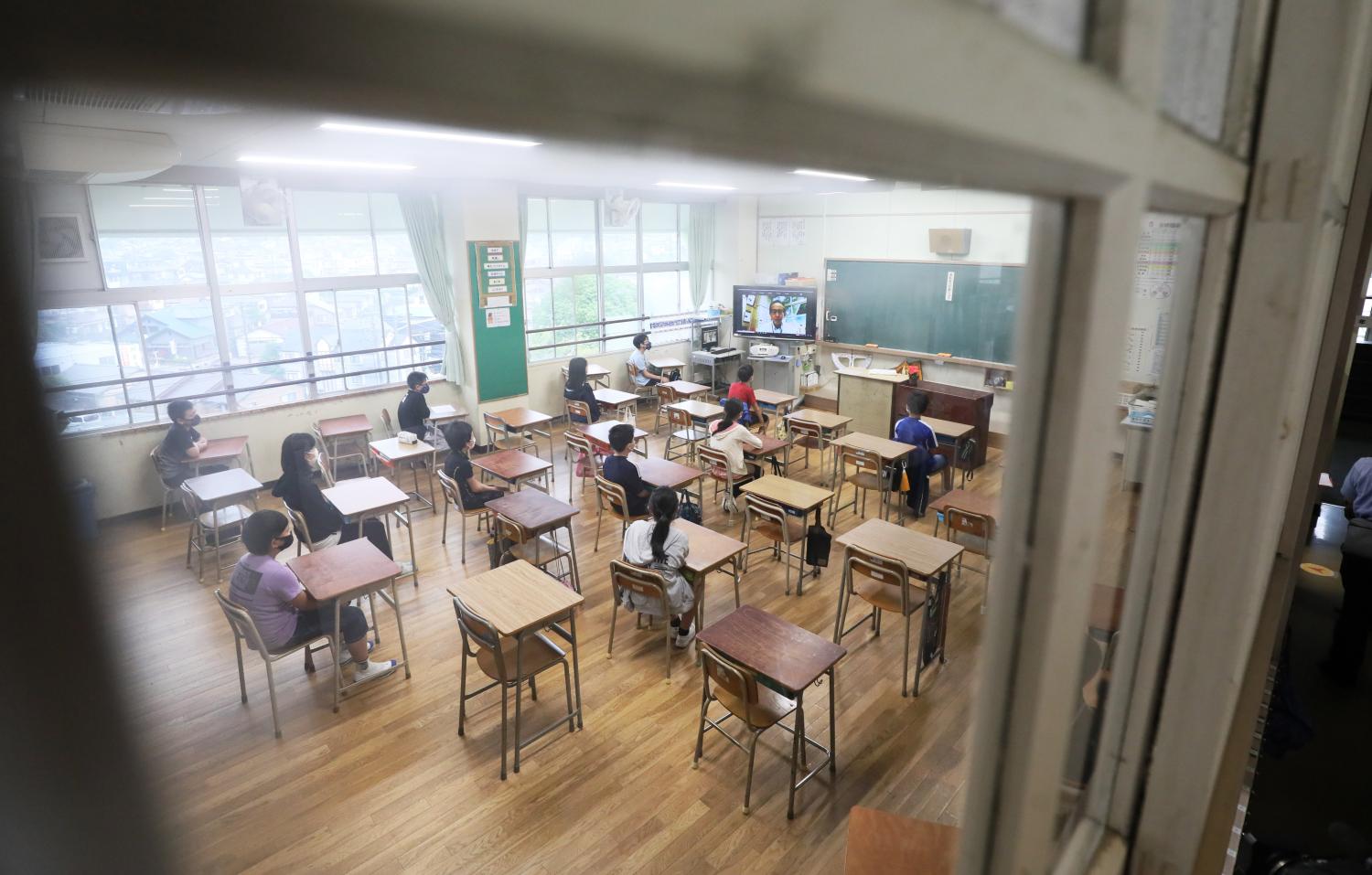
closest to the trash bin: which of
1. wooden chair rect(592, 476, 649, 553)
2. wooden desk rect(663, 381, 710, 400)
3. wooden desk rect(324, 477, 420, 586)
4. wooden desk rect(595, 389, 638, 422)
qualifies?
wooden desk rect(324, 477, 420, 586)

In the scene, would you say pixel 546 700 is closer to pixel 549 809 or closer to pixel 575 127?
pixel 549 809

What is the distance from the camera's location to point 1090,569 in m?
0.69

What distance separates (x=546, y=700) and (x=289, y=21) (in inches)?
159

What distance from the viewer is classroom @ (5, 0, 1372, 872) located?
0.99 ft

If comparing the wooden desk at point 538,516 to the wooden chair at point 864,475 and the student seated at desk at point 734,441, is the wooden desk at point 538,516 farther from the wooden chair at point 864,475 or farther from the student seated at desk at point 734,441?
the wooden chair at point 864,475

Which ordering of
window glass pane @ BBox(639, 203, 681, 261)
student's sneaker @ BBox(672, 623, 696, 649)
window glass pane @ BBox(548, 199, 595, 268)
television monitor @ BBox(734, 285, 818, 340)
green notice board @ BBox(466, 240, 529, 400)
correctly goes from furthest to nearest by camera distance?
window glass pane @ BBox(639, 203, 681, 261)
television monitor @ BBox(734, 285, 818, 340)
window glass pane @ BBox(548, 199, 595, 268)
green notice board @ BBox(466, 240, 529, 400)
student's sneaker @ BBox(672, 623, 696, 649)

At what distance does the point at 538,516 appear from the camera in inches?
180

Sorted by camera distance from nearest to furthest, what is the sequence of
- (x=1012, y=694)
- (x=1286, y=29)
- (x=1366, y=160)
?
(x=1012, y=694), (x=1286, y=29), (x=1366, y=160)

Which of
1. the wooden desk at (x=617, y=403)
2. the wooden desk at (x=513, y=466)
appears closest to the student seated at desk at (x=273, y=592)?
the wooden desk at (x=513, y=466)

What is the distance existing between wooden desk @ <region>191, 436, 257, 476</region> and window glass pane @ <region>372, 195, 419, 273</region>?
102 inches

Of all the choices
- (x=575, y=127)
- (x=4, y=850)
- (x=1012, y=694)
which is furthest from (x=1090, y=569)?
(x=4, y=850)

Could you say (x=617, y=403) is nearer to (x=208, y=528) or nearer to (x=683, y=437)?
(x=683, y=437)

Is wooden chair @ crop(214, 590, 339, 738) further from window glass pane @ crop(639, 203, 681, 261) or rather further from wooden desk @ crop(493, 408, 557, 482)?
window glass pane @ crop(639, 203, 681, 261)

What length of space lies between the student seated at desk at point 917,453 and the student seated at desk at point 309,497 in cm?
389
